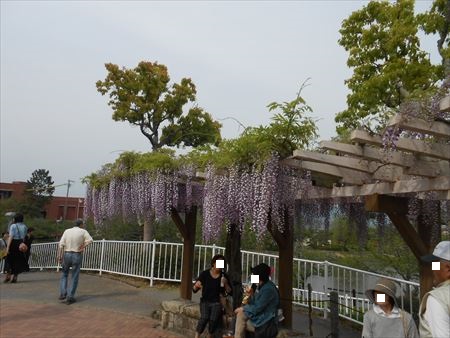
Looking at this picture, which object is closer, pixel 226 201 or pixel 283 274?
pixel 226 201

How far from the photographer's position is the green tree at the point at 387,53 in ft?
37.9

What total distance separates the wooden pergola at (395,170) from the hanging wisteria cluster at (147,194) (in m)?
2.23

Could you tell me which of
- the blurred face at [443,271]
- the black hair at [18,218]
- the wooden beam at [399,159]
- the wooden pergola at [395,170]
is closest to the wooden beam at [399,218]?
the wooden pergola at [395,170]

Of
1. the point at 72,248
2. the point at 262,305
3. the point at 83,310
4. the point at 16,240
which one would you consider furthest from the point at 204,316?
the point at 16,240

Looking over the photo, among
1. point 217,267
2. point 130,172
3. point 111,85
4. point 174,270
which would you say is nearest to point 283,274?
point 217,267

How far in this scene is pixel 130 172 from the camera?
757 centimetres

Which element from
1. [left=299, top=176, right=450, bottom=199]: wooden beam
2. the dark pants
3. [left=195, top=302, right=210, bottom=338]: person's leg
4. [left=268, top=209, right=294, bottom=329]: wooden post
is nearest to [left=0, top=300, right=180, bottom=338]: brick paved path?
[left=195, top=302, right=210, bottom=338]: person's leg

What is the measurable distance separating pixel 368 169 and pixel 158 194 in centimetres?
343

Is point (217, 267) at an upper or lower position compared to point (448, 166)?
lower

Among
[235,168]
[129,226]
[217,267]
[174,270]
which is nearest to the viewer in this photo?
[235,168]

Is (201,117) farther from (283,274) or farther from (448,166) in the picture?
(448,166)

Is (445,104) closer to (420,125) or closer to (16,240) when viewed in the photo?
(420,125)

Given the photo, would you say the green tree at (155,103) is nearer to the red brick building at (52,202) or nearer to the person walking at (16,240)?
the person walking at (16,240)

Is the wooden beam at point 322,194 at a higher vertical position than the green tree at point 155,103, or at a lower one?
lower
